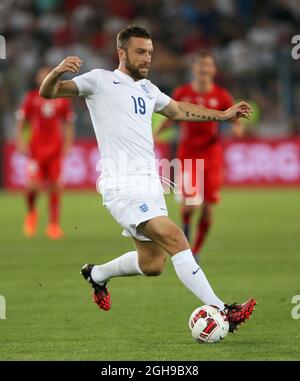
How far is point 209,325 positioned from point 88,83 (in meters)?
1.88

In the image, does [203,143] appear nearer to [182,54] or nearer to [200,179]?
[200,179]

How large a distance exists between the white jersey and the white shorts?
0.33ft

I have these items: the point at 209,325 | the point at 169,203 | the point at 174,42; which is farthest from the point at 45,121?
the point at 174,42

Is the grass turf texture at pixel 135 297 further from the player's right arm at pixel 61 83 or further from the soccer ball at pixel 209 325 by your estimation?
the player's right arm at pixel 61 83

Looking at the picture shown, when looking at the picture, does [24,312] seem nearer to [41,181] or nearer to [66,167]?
[41,181]

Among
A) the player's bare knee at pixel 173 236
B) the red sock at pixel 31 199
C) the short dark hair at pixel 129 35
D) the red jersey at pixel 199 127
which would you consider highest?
the short dark hair at pixel 129 35

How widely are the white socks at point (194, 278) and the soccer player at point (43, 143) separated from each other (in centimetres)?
854

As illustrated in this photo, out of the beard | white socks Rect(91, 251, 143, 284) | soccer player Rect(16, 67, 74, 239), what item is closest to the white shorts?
white socks Rect(91, 251, 143, 284)

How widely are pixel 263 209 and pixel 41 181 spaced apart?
5130 mm

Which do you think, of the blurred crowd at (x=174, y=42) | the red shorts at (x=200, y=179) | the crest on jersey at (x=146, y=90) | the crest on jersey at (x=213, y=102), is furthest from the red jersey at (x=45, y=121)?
the crest on jersey at (x=146, y=90)

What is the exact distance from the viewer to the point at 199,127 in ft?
40.5

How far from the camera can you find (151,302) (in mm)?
9070

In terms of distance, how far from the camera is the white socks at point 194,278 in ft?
23.3

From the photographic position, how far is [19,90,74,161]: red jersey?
1589 cm
